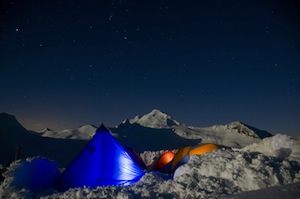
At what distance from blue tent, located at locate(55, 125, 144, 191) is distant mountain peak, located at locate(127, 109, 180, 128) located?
255 ft

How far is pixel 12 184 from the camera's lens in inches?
262

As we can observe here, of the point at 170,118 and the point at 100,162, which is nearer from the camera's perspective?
the point at 100,162

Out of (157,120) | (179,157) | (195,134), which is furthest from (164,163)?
(157,120)

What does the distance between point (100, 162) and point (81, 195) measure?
10.9 feet

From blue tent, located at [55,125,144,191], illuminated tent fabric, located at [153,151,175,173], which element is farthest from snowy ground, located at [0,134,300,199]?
illuminated tent fabric, located at [153,151,175,173]

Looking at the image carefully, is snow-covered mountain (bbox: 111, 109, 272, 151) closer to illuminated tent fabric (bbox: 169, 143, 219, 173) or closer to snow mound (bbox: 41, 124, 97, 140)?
snow mound (bbox: 41, 124, 97, 140)

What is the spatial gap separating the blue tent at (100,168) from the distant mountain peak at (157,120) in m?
77.7

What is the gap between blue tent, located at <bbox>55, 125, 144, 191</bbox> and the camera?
8.08 m

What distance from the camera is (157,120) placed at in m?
96.1

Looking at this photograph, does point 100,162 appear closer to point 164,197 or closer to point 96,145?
point 96,145

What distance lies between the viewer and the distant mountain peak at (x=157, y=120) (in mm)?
89650

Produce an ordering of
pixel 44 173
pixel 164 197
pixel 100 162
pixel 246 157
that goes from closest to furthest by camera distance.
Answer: pixel 164 197 < pixel 246 157 < pixel 44 173 < pixel 100 162

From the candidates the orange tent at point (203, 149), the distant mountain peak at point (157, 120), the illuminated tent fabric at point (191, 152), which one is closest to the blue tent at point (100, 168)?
the illuminated tent fabric at point (191, 152)

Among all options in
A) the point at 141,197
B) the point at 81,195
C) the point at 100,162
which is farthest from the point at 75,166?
the point at 141,197
